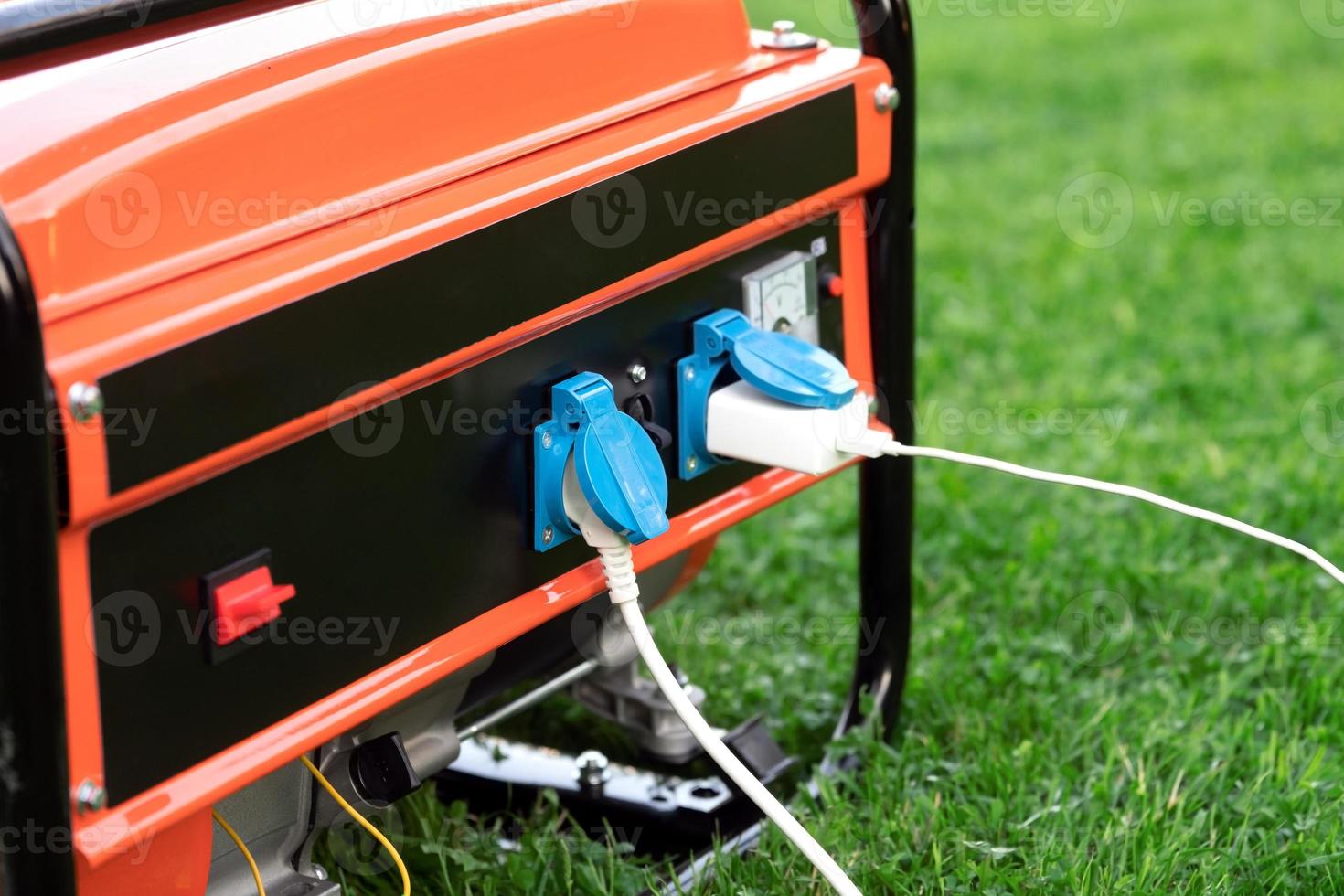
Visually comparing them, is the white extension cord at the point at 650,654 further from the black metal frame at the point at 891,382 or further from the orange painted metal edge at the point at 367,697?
the black metal frame at the point at 891,382

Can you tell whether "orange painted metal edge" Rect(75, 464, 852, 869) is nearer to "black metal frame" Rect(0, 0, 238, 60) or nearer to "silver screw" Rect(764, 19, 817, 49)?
"silver screw" Rect(764, 19, 817, 49)

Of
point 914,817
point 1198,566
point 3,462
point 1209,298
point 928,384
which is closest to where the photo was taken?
point 3,462

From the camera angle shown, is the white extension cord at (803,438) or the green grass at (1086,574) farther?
the green grass at (1086,574)

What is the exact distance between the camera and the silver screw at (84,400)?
0.93m

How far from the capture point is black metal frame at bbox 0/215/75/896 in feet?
2.96

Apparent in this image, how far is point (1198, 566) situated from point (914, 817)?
2.60 ft

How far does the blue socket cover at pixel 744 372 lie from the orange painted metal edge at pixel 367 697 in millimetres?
73

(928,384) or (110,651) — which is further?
(928,384)

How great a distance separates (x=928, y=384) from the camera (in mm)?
2926

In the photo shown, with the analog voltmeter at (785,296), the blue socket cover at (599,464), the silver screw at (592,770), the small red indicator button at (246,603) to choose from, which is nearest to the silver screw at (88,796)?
the small red indicator button at (246,603)

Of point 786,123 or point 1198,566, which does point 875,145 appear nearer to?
point 786,123

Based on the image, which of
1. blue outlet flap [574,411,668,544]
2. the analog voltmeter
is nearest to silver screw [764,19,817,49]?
the analog voltmeter

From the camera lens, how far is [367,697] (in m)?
1.19

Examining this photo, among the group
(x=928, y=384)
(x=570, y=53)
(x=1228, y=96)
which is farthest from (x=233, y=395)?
(x=1228, y=96)
